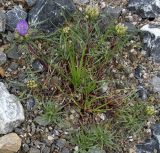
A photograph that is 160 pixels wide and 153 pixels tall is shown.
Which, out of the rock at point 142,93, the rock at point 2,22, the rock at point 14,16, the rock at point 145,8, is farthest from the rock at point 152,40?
the rock at point 2,22

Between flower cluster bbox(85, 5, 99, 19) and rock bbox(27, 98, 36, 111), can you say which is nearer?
flower cluster bbox(85, 5, 99, 19)

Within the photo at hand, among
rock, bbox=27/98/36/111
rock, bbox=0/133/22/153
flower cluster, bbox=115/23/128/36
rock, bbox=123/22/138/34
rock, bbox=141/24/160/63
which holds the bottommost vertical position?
rock, bbox=0/133/22/153

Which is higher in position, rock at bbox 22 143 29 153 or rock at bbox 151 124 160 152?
rock at bbox 22 143 29 153

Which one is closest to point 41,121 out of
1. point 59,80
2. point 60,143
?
point 60,143

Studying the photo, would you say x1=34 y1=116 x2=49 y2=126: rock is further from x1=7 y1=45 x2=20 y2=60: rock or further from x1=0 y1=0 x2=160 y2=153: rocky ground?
x1=7 y1=45 x2=20 y2=60: rock

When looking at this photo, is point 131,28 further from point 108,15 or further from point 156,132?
point 156,132

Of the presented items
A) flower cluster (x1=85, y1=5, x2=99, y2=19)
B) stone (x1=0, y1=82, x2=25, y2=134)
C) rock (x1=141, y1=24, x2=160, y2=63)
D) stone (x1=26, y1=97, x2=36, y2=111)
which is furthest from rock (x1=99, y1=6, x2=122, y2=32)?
stone (x1=0, y1=82, x2=25, y2=134)
